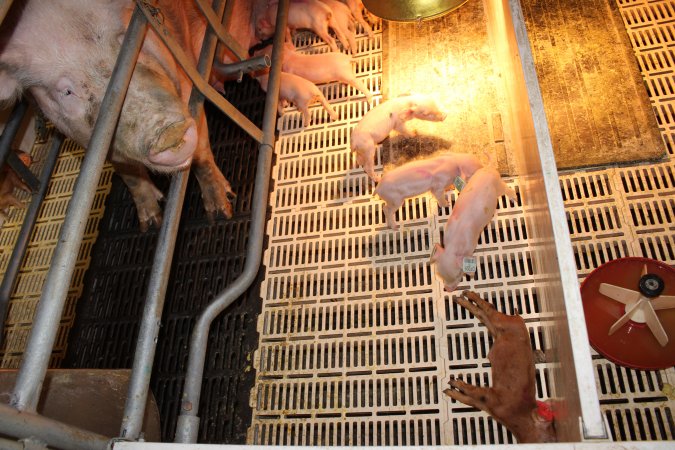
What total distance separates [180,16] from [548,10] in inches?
87.1

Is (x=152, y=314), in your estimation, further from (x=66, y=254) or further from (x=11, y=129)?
(x=11, y=129)

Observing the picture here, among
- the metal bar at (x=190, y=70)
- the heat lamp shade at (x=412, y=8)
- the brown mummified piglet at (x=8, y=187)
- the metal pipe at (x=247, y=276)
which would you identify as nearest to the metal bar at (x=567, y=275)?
the metal pipe at (x=247, y=276)

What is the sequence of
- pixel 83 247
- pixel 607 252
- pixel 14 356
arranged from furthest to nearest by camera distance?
1. pixel 83 247
2. pixel 14 356
3. pixel 607 252

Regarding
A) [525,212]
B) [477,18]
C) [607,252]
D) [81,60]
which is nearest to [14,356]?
[81,60]

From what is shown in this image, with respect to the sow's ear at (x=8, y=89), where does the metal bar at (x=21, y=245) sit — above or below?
below

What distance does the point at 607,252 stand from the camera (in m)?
2.46

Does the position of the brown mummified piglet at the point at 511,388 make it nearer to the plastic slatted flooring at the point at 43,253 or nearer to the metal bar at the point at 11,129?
the plastic slatted flooring at the point at 43,253

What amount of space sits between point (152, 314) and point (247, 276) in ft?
1.70

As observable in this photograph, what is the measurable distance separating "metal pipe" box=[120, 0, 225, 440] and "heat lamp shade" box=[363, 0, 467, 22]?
46.0 inches

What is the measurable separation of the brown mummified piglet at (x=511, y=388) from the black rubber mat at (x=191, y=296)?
106 cm

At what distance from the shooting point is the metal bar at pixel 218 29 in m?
2.49

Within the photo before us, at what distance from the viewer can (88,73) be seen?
8.38ft

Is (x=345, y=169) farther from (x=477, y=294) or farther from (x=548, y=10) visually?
(x=548, y=10)

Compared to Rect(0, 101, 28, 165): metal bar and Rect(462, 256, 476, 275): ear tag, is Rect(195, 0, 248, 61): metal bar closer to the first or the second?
Rect(0, 101, 28, 165): metal bar
